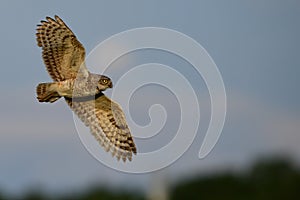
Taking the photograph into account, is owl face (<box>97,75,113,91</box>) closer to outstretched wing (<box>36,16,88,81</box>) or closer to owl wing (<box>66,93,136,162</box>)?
outstretched wing (<box>36,16,88,81</box>)

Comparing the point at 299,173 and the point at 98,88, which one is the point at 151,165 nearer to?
the point at 98,88

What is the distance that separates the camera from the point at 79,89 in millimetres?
11406

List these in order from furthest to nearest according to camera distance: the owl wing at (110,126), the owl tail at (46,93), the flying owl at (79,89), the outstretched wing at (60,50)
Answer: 1. the owl wing at (110,126)
2. the outstretched wing at (60,50)
3. the flying owl at (79,89)
4. the owl tail at (46,93)

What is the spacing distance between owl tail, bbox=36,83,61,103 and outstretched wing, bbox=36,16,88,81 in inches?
5.2

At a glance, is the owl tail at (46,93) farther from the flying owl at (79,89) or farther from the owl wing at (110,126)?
the owl wing at (110,126)

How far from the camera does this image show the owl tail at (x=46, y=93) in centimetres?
1125

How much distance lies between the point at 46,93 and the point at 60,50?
2.78 feet

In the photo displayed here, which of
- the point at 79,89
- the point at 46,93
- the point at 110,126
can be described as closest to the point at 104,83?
the point at 79,89

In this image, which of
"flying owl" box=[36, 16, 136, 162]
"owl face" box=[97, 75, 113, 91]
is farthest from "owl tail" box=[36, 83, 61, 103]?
"owl face" box=[97, 75, 113, 91]

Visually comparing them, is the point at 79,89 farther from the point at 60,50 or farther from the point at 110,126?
the point at 110,126

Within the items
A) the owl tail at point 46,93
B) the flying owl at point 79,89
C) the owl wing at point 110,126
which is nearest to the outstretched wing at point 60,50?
the flying owl at point 79,89

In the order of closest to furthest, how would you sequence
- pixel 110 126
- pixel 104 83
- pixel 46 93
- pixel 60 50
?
1. pixel 46 93
2. pixel 104 83
3. pixel 60 50
4. pixel 110 126

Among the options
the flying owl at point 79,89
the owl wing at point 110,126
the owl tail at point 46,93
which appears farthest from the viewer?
the owl wing at point 110,126

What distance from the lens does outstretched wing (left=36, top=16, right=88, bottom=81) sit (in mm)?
11562
